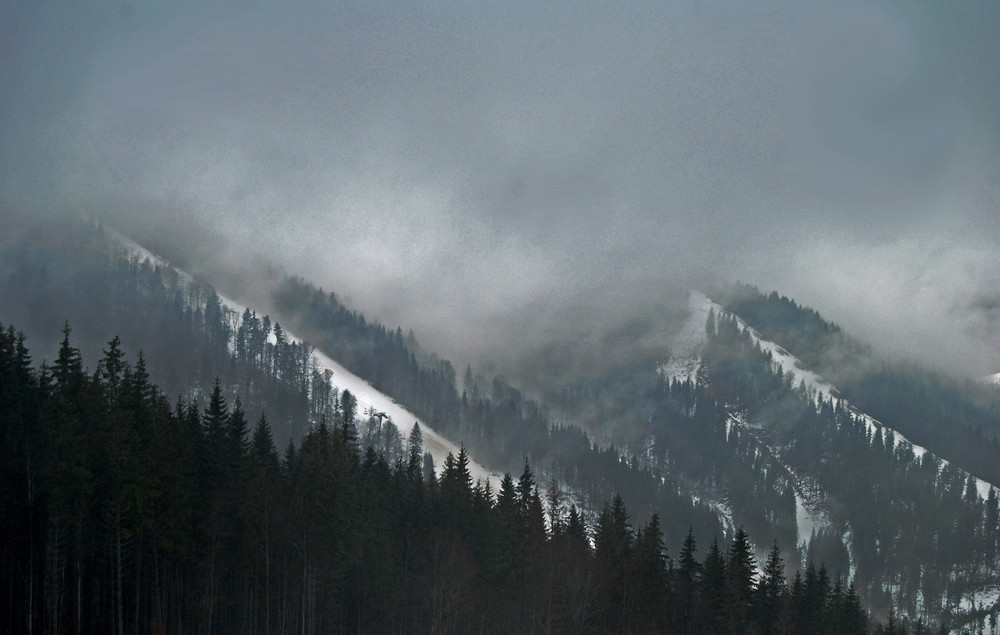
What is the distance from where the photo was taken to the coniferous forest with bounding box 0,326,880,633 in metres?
47.3

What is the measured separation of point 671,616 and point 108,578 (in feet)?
163

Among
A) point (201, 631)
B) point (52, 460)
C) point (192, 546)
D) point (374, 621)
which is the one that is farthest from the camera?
point (374, 621)

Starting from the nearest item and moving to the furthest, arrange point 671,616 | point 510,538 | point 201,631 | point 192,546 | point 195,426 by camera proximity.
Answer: point 192,546
point 201,631
point 195,426
point 510,538
point 671,616

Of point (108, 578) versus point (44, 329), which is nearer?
point (108, 578)

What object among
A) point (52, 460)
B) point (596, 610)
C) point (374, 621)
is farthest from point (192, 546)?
point (596, 610)

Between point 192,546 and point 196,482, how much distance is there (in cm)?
365

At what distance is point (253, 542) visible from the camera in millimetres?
54906

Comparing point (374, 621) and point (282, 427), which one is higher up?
point (282, 427)

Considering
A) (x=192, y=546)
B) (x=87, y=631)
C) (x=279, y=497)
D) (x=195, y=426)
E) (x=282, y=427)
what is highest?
(x=282, y=427)

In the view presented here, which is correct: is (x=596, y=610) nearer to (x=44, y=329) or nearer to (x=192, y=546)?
(x=192, y=546)

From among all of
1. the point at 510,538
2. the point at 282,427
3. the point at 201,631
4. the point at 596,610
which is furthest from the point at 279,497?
the point at 282,427

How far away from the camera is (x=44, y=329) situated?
19138cm

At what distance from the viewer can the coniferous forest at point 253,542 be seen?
47.3 metres

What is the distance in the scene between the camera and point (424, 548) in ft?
222
